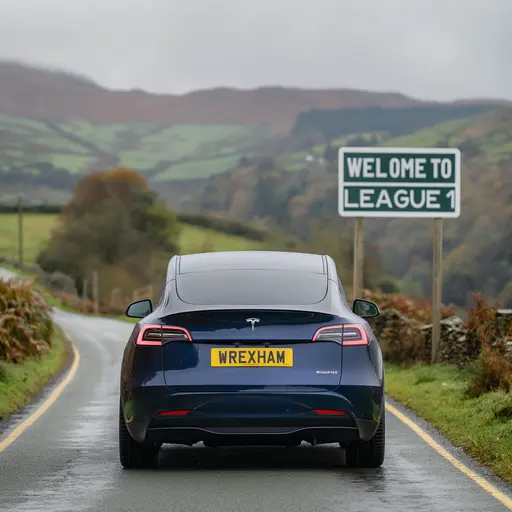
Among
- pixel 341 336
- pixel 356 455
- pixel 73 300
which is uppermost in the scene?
pixel 341 336

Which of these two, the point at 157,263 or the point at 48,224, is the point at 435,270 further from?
the point at 48,224

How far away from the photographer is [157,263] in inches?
5118

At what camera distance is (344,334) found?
1090cm

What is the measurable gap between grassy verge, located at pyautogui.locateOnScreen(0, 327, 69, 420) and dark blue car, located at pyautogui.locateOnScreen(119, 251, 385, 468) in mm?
6366

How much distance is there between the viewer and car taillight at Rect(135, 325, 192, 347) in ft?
35.6

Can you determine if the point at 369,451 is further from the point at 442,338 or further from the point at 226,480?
the point at 442,338

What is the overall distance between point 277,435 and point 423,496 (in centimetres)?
140

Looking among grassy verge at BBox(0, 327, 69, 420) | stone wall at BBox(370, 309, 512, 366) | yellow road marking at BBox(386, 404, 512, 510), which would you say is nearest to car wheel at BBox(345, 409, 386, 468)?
yellow road marking at BBox(386, 404, 512, 510)

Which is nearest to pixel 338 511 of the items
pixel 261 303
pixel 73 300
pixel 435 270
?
pixel 261 303

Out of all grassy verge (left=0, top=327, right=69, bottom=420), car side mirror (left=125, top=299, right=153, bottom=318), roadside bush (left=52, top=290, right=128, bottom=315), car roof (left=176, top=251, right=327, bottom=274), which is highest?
car roof (left=176, top=251, right=327, bottom=274)

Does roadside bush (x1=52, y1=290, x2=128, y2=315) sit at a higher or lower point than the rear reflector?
lower

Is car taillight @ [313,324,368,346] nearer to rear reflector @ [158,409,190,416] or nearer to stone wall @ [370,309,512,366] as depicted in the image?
rear reflector @ [158,409,190,416]

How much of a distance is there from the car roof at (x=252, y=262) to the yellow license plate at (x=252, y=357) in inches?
46.6

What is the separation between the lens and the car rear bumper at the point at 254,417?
10719mm
